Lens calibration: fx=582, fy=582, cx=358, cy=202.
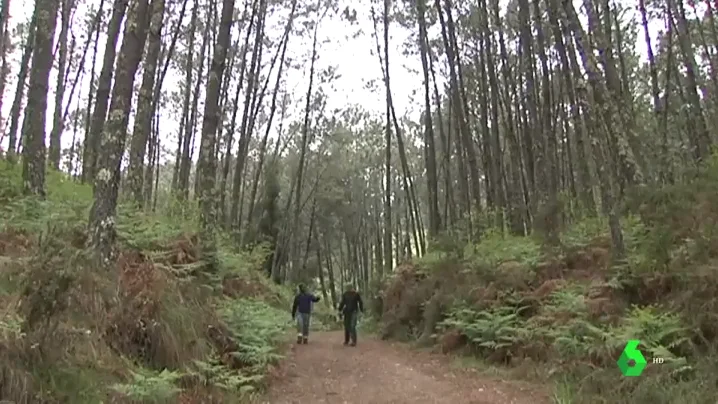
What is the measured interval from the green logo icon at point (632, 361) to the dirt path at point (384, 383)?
3.58ft

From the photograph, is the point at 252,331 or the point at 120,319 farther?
the point at 252,331

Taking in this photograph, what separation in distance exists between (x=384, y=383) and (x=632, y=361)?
12.8ft

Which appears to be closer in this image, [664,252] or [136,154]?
[664,252]

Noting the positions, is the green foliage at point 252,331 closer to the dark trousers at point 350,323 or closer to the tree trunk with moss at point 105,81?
the dark trousers at point 350,323

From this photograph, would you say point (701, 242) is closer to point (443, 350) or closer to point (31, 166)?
point (443, 350)

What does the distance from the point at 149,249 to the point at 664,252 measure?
788 cm

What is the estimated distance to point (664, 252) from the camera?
28.2 ft

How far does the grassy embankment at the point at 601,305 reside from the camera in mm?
6859

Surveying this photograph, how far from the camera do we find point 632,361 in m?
7.00

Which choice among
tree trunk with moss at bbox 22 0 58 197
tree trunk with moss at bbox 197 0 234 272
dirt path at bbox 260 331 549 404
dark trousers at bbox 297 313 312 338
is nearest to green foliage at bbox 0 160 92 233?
tree trunk with moss at bbox 22 0 58 197

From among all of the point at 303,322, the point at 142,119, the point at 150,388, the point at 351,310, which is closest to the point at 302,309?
the point at 303,322

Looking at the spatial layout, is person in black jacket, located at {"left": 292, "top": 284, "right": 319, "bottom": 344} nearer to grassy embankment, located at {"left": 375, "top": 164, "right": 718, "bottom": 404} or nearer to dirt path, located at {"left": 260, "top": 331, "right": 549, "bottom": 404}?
dirt path, located at {"left": 260, "top": 331, "right": 549, "bottom": 404}

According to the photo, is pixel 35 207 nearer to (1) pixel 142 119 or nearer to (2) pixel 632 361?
(1) pixel 142 119

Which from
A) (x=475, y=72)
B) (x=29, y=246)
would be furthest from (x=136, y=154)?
(x=475, y=72)
